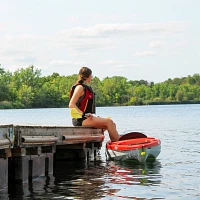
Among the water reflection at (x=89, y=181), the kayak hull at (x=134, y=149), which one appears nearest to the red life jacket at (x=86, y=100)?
the kayak hull at (x=134, y=149)

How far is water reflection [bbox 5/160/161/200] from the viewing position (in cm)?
1241

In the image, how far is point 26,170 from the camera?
1299cm

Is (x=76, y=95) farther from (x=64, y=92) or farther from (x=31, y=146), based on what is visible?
(x=64, y=92)

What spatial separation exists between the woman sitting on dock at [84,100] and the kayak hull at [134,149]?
0.77 metres

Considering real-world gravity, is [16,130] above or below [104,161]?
above

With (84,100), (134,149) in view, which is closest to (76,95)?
(84,100)

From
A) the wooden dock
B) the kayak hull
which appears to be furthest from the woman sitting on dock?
the kayak hull

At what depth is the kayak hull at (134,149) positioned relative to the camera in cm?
1661

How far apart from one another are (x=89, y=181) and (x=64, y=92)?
135m

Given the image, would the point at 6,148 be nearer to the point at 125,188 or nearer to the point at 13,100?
the point at 125,188

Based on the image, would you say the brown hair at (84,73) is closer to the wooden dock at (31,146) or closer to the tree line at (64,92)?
the wooden dock at (31,146)

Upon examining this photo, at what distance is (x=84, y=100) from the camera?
52.6 feet

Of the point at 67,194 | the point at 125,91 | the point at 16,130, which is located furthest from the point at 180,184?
the point at 125,91

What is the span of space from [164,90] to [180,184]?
6619 inches
